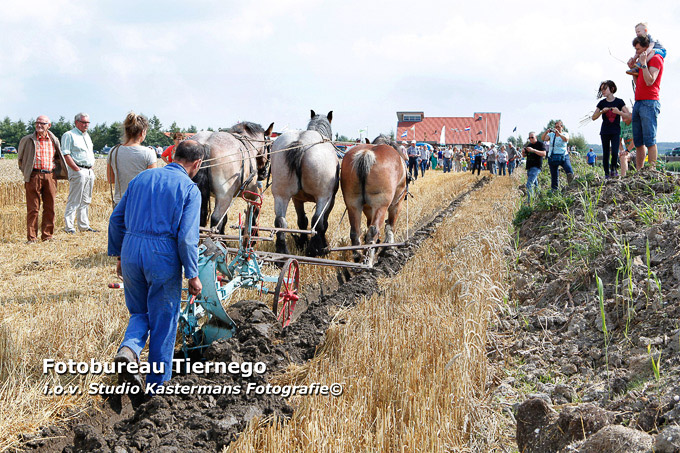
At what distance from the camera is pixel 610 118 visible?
862cm

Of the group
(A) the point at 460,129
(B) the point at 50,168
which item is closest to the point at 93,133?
(A) the point at 460,129

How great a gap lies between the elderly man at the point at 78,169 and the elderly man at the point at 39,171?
19 cm

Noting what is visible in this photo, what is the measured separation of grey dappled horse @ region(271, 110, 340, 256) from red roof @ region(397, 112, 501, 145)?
61858 mm

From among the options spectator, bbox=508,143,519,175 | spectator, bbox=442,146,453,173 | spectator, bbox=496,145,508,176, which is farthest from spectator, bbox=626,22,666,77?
spectator, bbox=442,146,453,173

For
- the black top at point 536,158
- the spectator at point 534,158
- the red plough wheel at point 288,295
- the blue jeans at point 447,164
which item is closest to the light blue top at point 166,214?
the red plough wheel at point 288,295

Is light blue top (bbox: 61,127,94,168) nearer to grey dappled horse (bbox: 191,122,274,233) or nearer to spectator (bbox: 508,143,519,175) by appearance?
grey dappled horse (bbox: 191,122,274,233)

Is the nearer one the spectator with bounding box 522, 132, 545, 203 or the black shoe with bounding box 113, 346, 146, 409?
the black shoe with bounding box 113, 346, 146, 409

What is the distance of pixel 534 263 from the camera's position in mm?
6090

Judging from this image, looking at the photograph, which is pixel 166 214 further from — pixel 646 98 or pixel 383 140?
pixel 646 98

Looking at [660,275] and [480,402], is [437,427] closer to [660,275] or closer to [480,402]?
[480,402]

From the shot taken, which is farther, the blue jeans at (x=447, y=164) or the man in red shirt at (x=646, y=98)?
the blue jeans at (x=447, y=164)

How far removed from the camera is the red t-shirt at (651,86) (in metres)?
7.23

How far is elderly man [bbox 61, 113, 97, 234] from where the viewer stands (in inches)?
343

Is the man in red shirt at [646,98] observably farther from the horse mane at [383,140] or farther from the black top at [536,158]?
the horse mane at [383,140]
